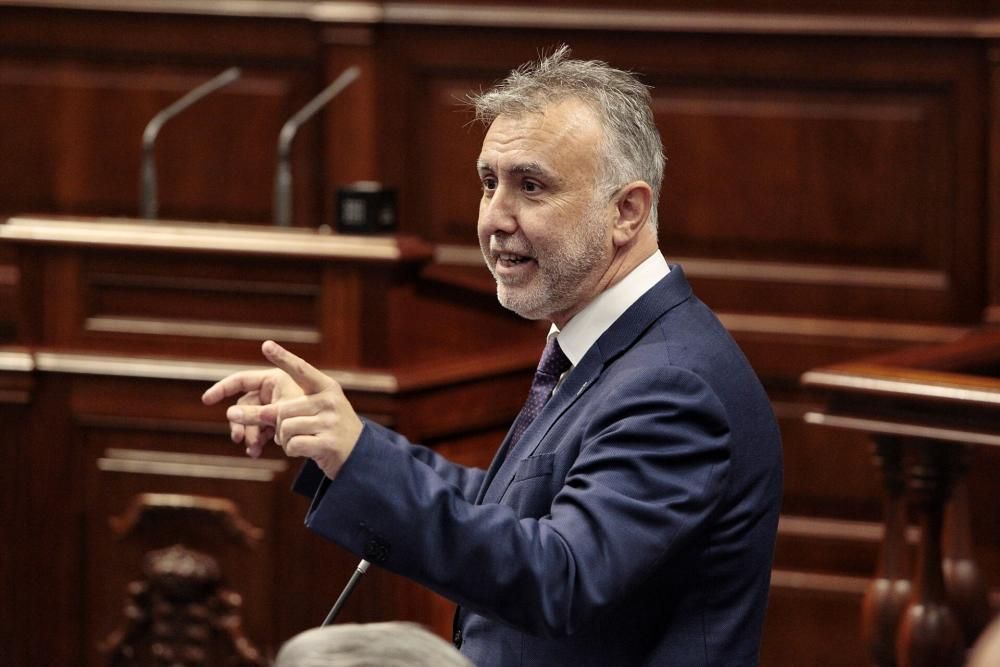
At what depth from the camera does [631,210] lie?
2.19 m

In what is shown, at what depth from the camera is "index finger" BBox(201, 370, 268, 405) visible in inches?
80.6

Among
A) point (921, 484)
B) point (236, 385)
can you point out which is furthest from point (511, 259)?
point (921, 484)

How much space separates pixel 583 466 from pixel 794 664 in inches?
118

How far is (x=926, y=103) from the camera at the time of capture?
467cm

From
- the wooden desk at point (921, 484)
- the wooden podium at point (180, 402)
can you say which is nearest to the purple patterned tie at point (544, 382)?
the wooden desk at point (921, 484)

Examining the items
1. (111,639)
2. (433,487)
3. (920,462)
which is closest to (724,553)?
(433,487)

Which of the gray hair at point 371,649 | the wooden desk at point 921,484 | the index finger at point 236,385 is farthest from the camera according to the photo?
the wooden desk at point 921,484

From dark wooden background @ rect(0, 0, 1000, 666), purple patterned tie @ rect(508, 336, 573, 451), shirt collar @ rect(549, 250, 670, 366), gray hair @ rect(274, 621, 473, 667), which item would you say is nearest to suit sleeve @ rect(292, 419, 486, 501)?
purple patterned tie @ rect(508, 336, 573, 451)

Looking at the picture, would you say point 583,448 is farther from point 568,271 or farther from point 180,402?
point 180,402

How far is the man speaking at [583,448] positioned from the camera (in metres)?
1.84

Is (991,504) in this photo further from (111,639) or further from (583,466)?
(583,466)

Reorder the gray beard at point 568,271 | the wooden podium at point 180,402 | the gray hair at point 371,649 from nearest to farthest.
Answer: the gray hair at point 371,649, the gray beard at point 568,271, the wooden podium at point 180,402

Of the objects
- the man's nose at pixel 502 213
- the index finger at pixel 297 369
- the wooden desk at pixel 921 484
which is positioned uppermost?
the man's nose at pixel 502 213

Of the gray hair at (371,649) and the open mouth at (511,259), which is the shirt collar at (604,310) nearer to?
the open mouth at (511,259)
